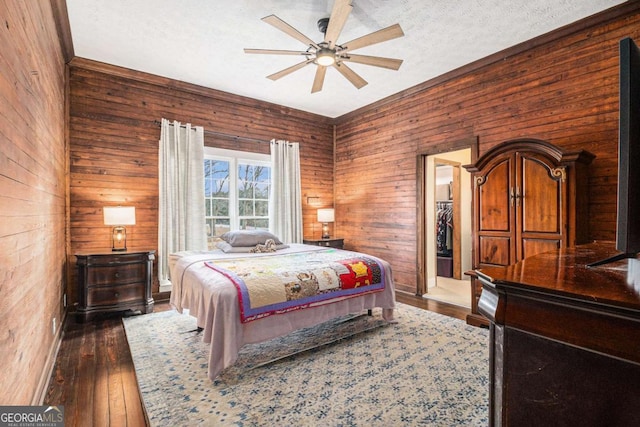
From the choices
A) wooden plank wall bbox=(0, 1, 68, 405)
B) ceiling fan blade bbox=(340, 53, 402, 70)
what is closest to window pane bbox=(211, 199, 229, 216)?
wooden plank wall bbox=(0, 1, 68, 405)

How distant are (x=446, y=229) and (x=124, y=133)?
5546mm

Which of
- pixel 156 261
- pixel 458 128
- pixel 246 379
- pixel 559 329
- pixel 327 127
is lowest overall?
pixel 246 379

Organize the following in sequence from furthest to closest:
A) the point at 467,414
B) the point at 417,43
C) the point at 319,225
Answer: the point at 319,225 < the point at 417,43 < the point at 467,414

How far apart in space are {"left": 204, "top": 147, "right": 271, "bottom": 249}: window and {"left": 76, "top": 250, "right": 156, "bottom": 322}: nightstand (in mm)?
1160

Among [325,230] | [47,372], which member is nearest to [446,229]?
[325,230]

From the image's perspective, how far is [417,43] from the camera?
11.4 feet

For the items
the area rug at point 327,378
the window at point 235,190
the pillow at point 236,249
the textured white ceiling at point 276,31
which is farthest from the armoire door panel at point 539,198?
the window at point 235,190

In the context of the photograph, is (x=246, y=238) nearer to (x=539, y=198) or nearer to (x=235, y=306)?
(x=235, y=306)

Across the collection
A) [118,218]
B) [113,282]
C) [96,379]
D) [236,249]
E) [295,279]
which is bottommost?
[96,379]

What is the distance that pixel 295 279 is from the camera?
8.94 ft

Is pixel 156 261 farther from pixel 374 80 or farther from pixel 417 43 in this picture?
pixel 417 43

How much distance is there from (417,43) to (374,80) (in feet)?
3.42

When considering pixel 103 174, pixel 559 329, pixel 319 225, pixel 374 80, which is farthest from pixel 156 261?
pixel 559 329

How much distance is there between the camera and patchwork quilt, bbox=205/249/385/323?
8.09 ft
